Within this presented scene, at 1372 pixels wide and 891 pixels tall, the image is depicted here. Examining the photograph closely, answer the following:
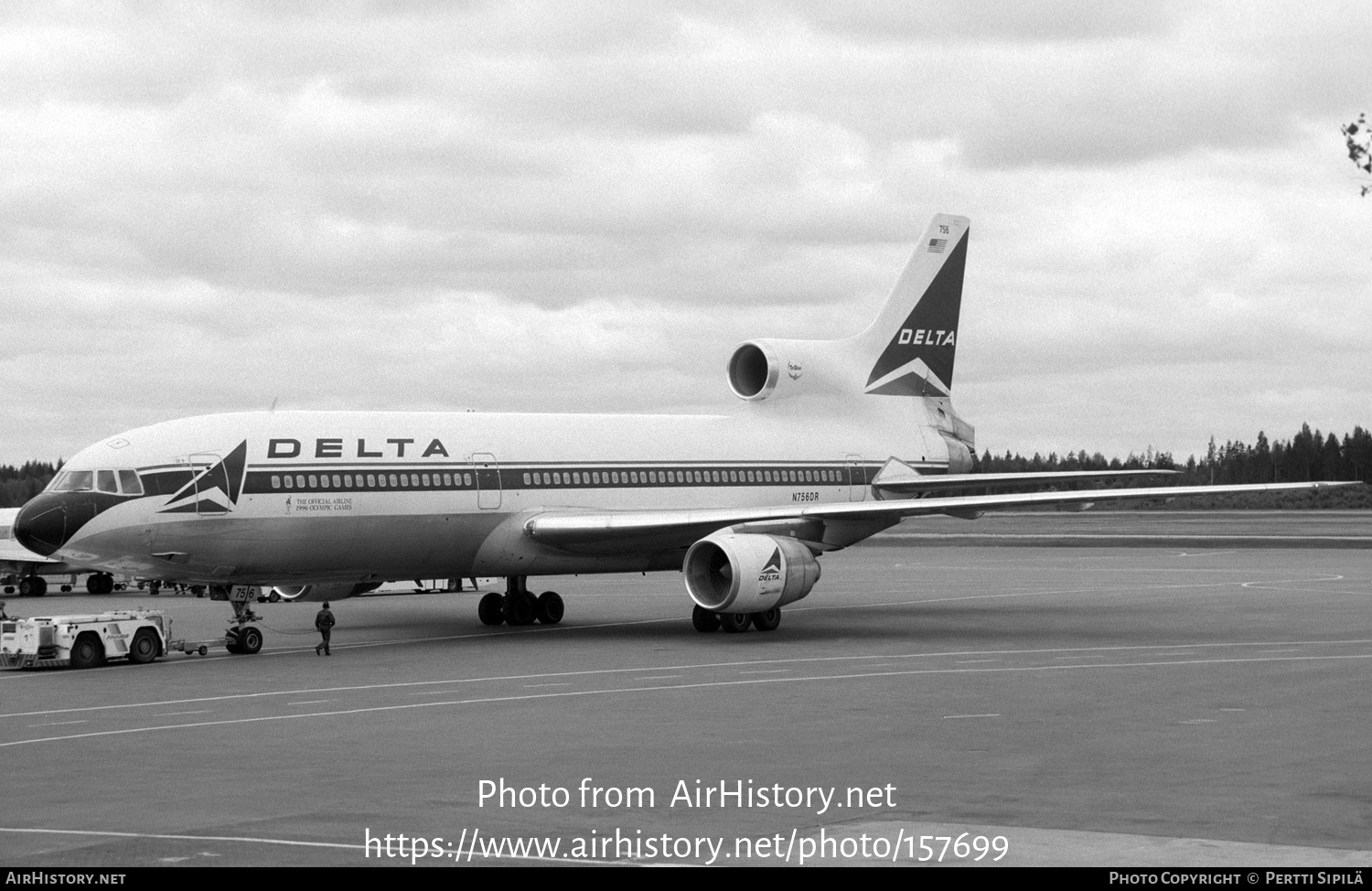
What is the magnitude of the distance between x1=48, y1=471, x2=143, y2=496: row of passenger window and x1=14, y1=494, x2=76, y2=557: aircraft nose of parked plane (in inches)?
17.8

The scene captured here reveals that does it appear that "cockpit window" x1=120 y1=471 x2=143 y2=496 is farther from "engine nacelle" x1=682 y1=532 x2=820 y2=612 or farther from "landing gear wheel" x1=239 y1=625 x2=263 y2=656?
"engine nacelle" x1=682 y1=532 x2=820 y2=612

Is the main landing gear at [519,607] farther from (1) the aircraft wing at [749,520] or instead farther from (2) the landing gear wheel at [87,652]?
(2) the landing gear wheel at [87,652]

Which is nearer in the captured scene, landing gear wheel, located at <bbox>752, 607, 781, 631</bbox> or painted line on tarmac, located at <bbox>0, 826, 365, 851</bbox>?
painted line on tarmac, located at <bbox>0, 826, 365, 851</bbox>

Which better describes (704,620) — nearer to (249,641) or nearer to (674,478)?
(674,478)

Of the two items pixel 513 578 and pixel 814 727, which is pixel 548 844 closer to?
pixel 814 727

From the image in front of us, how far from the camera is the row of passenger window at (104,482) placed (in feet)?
107

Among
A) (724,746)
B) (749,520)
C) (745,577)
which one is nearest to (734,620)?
(745,577)

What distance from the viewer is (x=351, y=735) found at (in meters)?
21.1

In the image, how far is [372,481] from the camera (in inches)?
1383

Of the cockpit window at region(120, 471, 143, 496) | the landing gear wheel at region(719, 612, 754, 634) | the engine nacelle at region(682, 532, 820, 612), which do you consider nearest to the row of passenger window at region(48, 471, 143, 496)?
the cockpit window at region(120, 471, 143, 496)

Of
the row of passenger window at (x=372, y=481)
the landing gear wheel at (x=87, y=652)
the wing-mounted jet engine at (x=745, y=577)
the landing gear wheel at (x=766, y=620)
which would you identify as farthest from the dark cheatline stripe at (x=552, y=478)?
the landing gear wheel at (x=766, y=620)

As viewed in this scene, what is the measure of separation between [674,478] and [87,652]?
14810mm

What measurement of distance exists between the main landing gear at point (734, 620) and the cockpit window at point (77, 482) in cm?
1301

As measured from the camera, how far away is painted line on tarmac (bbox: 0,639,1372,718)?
2505 centimetres
